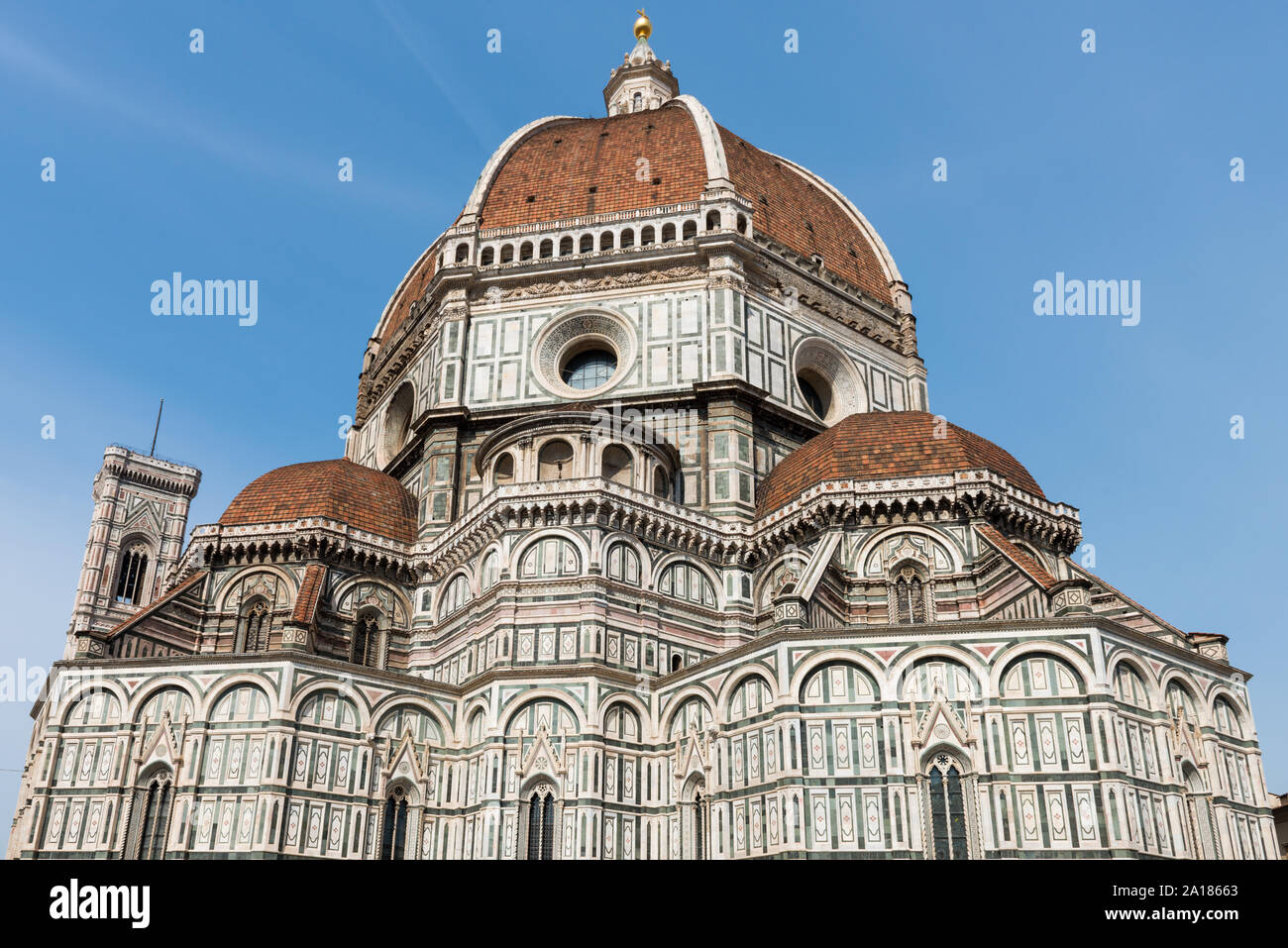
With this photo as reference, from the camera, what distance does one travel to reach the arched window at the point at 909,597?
3366 cm

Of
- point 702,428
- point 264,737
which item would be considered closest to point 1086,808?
point 702,428

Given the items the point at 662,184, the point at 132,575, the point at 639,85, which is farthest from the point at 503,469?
the point at 132,575

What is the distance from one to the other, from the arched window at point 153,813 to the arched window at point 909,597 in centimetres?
2031

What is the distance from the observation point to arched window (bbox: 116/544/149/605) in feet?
296

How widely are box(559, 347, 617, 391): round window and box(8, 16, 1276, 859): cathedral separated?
11 cm

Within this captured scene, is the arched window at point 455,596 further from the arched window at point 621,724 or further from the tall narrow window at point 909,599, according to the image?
the tall narrow window at point 909,599

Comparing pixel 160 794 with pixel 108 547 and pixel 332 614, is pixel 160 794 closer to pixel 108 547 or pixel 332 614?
pixel 332 614

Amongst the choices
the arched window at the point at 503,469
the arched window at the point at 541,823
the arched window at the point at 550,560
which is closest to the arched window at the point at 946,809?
the arched window at the point at 541,823

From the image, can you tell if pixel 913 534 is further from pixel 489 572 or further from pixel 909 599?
pixel 489 572

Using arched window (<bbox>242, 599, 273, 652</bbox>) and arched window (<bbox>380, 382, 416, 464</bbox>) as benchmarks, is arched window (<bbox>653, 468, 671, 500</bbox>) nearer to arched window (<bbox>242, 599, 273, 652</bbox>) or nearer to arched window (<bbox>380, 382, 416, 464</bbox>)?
arched window (<bbox>242, 599, 273, 652</bbox>)

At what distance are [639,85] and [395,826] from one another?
45309 millimetres

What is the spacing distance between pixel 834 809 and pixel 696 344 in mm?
18495

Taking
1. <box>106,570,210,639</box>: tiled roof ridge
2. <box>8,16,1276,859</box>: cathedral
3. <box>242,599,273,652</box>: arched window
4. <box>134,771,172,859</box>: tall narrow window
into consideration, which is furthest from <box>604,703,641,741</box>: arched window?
<box>106,570,210,639</box>: tiled roof ridge

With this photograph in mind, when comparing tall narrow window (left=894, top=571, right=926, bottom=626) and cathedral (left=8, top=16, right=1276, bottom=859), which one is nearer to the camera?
cathedral (left=8, top=16, right=1276, bottom=859)
